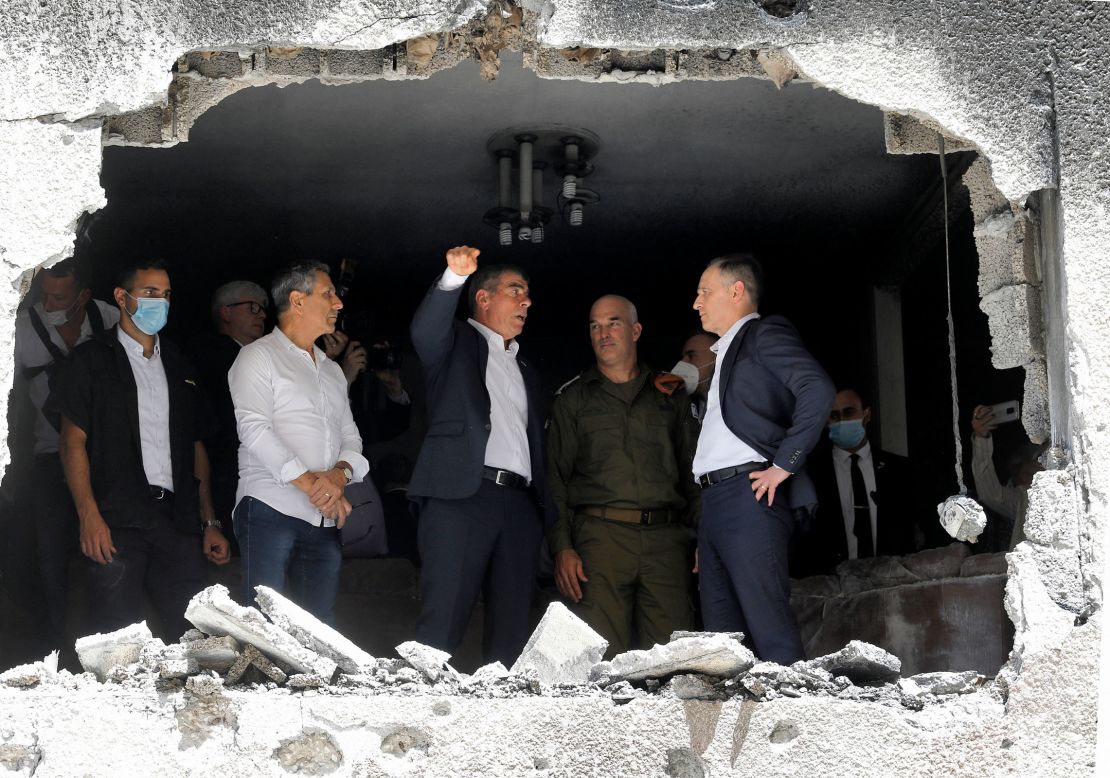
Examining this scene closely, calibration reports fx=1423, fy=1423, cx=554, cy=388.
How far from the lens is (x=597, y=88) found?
5.63m

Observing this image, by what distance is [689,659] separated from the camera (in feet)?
12.0

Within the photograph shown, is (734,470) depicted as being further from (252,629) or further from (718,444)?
(252,629)

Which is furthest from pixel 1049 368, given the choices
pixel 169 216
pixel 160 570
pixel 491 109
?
pixel 169 216

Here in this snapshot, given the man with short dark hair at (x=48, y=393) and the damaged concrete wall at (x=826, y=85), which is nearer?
the damaged concrete wall at (x=826, y=85)

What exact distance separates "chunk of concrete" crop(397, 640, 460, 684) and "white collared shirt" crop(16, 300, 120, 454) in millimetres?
2264

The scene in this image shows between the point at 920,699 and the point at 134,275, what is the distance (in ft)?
10.4

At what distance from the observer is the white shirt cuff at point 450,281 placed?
486cm

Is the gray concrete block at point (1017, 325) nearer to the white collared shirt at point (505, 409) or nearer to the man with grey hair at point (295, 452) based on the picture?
the white collared shirt at point (505, 409)

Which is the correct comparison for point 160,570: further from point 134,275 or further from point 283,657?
point 283,657

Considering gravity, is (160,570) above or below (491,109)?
below

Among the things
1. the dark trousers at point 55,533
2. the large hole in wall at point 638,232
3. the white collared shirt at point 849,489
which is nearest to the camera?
the dark trousers at point 55,533

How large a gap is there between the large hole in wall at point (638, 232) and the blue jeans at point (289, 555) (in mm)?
1202

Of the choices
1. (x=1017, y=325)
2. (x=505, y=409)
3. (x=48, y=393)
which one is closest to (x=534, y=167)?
(x=505, y=409)

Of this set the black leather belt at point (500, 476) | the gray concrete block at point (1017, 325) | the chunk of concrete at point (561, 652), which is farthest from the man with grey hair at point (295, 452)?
the gray concrete block at point (1017, 325)
